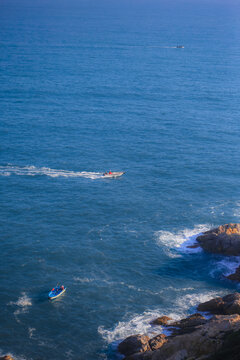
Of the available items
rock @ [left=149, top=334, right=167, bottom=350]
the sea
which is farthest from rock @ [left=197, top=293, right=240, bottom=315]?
rock @ [left=149, top=334, right=167, bottom=350]

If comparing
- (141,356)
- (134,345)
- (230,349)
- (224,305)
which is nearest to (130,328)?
(134,345)

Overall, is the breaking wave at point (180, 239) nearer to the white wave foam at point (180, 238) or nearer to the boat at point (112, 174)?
the white wave foam at point (180, 238)

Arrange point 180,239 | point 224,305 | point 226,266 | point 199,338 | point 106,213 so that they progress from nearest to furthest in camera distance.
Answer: point 199,338
point 224,305
point 226,266
point 180,239
point 106,213

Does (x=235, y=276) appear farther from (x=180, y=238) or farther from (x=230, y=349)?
(x=230, y=349)

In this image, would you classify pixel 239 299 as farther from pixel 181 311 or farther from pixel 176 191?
pixel 176 191

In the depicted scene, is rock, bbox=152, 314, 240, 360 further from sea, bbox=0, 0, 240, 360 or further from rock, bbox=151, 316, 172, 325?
sea, bbox=0, 0, 240, 360

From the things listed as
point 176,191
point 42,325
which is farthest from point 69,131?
point 42,325

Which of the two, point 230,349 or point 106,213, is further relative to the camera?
point 106,213
